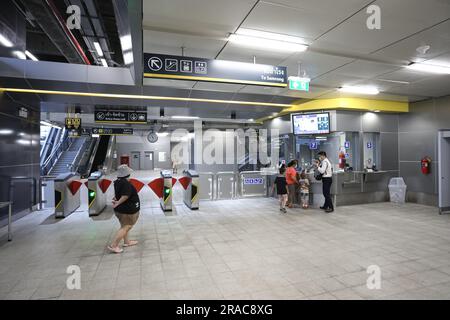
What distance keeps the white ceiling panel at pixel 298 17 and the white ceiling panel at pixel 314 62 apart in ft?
2.75

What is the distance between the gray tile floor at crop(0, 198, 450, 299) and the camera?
2908mm

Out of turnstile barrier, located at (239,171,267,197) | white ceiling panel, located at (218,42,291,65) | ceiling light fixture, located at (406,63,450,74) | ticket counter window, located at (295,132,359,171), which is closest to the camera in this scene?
white ceiling panel, located at (218,42,291,65)

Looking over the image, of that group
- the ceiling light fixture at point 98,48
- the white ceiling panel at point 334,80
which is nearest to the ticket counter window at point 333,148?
the white ceiling panel at point 334,80

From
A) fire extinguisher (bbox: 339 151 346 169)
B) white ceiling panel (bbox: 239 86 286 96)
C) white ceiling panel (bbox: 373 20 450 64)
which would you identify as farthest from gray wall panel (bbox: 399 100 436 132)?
white ceiling panel (bbox: 239 86 286 96)

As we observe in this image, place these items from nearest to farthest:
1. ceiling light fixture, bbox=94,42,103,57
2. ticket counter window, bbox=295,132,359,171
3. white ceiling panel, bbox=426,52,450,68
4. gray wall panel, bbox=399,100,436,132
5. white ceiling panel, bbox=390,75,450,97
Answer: white ceiling panel, bbox=426,52,450,68, white ceiling panel, bbox=390,75,450,97, ceiling light fixture, bbox=94,42,103,57, gray wall panel, bbox=399,100,436,132, ticket counter window, bbox=295,132,359,171

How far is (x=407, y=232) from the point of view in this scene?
5.10 m

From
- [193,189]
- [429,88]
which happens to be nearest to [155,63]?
[193,189]

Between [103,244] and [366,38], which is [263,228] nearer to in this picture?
[103,244]

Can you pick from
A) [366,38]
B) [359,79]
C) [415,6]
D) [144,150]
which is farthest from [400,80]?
[144,150]

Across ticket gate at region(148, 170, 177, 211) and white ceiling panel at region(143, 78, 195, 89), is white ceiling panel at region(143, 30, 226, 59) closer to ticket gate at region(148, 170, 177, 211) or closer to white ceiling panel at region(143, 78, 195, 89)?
white ceiling panel at region(143, 78, 195, 89)

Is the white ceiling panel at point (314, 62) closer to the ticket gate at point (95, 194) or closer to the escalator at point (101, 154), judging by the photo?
the ticket gate at point (95, 194)

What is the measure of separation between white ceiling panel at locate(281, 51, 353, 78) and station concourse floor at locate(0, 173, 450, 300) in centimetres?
340

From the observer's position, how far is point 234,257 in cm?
387

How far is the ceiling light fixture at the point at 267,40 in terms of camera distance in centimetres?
386
